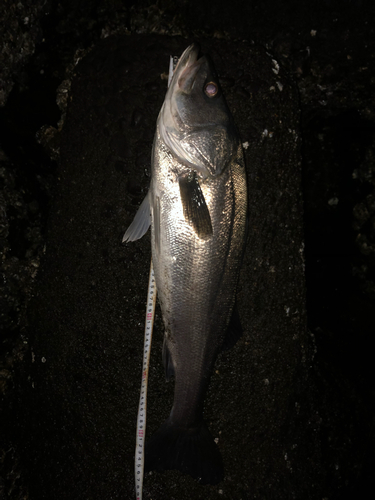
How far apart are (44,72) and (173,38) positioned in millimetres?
1031

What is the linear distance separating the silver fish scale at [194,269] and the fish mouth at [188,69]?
33 cm

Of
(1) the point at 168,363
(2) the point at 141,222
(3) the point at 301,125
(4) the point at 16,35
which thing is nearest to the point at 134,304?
(1) the point at 168,363

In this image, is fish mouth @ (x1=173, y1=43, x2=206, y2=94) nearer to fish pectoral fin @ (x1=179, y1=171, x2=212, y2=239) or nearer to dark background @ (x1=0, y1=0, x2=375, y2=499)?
fish pectoral fin @ (x1=179, y1=171, x2=212, y2=239)

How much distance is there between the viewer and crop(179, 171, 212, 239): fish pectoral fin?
6.02ft

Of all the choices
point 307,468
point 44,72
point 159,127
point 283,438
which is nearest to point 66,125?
point 44,72

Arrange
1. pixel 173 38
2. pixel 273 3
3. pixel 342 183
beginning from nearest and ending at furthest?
pixel 173 38
pixel 273 3
pixel 342 183

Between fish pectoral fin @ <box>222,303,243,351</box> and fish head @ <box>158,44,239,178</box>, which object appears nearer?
fish head @ <box>158,44,239,178</box>

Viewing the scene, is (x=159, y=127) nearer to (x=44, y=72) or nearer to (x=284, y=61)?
(x=44, y=72)

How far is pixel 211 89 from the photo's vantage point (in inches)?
77.5

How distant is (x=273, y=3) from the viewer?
2492 mm

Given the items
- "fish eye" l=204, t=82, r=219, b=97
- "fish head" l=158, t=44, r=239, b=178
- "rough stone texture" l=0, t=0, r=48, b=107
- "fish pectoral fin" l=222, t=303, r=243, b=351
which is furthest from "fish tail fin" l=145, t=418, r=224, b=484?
"rough stone texture" l=0, t=0, r=48, b=107

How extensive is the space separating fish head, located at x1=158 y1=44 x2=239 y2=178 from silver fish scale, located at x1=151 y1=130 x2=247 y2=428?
0.20 ft

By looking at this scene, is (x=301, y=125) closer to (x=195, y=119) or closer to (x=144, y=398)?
(x=195, y=119)

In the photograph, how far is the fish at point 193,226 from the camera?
1870mm
